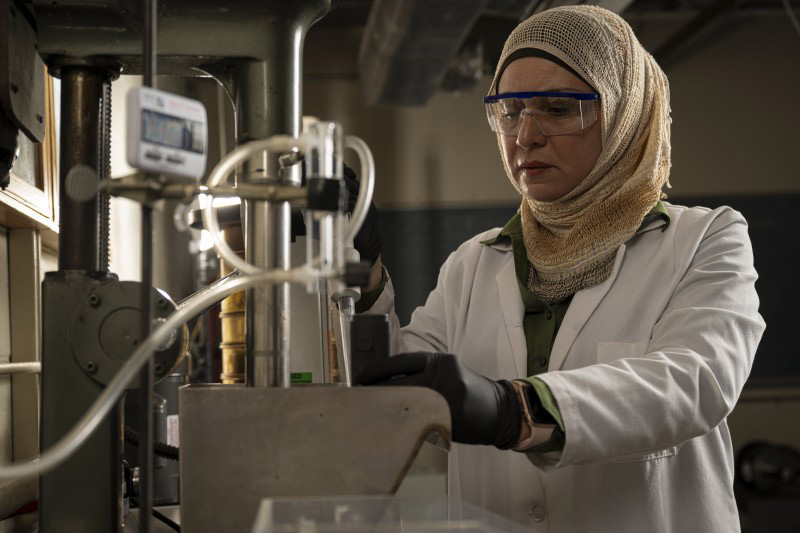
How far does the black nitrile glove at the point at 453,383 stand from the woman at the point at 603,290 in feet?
0.66

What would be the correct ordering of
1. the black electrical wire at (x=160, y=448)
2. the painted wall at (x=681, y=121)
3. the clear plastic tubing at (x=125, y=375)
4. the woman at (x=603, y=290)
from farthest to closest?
1. the painted wall at (x=681, y=121)
2. the black electrical wire at (x=160, y=448)
3. the woman at (x=603, y=290)
4. the clear plastic tubing at (x=125, y=375)

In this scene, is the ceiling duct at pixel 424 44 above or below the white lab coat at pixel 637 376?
above

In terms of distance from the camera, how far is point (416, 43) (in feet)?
10.3

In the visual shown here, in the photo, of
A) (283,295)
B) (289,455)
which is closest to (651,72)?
(283,295)

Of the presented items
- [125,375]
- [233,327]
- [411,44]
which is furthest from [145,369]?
[411,44]

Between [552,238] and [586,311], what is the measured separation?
0.18m

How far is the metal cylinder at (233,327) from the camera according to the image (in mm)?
1538

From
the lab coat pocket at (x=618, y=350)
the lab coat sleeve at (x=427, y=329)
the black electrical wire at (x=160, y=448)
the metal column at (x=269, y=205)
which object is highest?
the metal column at (x=269, y=205)

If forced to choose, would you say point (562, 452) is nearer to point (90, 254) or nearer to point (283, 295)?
point (283, 295)

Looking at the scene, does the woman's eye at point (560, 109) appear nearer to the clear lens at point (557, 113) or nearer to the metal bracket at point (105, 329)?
the clear lens at point (557, 113)

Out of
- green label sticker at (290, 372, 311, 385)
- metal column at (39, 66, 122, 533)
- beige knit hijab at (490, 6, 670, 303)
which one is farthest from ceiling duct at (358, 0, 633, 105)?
metal column at (39, 66, 122, 533)

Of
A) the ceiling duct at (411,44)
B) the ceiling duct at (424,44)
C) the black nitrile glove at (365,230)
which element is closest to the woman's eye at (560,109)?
the black nitrile glove at (365,230)

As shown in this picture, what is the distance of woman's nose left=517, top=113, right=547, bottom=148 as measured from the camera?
4.10ft

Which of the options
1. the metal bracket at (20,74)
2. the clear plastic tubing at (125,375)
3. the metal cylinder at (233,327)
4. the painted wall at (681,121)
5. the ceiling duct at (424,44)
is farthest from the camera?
the painted wall at (681,121)
